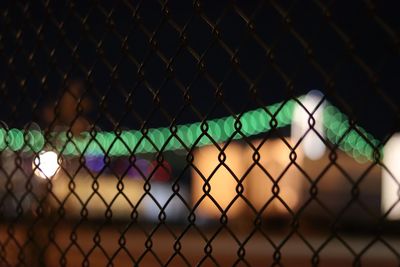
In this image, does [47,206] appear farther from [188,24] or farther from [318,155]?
[318,155]

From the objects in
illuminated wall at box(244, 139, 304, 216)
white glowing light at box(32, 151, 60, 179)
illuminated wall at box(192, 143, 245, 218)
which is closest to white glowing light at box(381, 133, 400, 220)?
illuminated wall at box(244, 139, 304, 216)

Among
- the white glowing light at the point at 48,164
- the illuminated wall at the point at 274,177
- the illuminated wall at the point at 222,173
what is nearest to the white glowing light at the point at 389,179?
the illuminated wall at the point at 274,177

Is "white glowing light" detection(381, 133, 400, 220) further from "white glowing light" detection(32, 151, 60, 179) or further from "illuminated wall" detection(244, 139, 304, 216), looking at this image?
"white glowing light" detection(32, 151, 60, 179)

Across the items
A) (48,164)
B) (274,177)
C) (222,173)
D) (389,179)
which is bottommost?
(48,164)

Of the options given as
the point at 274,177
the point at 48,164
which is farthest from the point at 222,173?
the point at 48,164

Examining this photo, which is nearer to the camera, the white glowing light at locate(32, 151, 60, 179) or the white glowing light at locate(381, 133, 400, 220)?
the white glowing light at locate(32, 151, 60, 179)

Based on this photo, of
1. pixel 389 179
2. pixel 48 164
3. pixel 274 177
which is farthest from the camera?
pixel 274 177

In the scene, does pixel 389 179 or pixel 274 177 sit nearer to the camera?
pixel 389 179

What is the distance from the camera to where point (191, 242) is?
46.0 ft

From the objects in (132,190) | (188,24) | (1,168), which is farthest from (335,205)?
(188,24)

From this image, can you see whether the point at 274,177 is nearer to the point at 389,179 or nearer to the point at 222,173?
the point at 222,173

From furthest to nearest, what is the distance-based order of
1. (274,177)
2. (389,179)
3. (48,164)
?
1. (274,177)
2. (389,179)
3. (48,164)

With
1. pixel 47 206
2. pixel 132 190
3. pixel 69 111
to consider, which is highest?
pixel 132 190

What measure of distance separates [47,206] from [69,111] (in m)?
1.08
